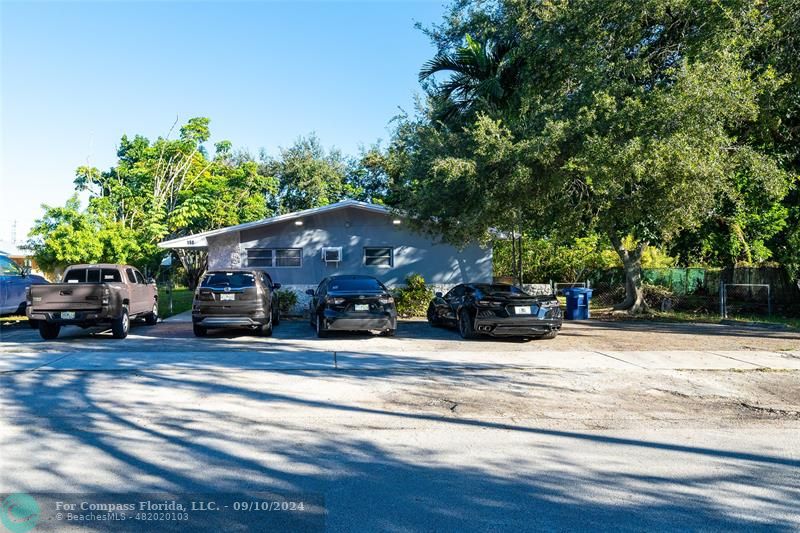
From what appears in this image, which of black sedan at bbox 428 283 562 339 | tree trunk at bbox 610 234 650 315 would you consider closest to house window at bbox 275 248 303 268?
black sedan at bbox 428 283 562 339

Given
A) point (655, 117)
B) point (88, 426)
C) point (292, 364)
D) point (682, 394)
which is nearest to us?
point (88, 426)

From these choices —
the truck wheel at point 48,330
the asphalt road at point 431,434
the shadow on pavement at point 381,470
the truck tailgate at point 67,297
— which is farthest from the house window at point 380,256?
the shadow on pavement at point 381,470

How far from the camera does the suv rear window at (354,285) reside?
45.9ft

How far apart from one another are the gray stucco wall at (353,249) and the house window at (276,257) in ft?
0.48

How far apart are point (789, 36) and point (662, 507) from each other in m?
14.3

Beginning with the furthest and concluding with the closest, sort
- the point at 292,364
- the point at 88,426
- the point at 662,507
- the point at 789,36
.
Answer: the point at 789,36 < the point at 292,364 < the point at 88,426 < the point at 662,507

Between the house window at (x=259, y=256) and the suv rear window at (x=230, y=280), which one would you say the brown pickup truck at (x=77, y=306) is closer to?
the suv rear window at (x=230, y=280)

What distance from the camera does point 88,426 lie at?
20.6 ft

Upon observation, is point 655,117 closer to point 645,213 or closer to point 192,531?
point 645,213

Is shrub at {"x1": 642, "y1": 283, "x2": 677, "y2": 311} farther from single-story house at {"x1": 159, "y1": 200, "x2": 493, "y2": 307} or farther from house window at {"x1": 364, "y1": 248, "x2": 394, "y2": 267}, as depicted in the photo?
house window at {"x1": 364, "y1": 248, "x2": 394, "y2": 267}

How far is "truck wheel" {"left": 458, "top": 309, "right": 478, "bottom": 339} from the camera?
13859 mm

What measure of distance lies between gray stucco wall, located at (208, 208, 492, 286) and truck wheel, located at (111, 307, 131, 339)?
6.85m

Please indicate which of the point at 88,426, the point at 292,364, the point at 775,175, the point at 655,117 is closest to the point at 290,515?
the point at 88,426

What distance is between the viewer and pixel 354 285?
46.5 feet
